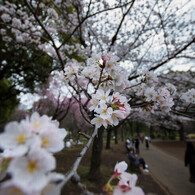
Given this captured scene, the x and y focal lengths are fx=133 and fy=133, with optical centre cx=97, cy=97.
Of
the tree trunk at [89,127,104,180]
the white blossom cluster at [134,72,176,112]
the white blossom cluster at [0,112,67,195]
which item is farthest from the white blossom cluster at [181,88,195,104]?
the white blossom cluster at [0,112,67,195]

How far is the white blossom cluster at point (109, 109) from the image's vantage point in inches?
46.8

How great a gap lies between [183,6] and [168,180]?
23.0ft

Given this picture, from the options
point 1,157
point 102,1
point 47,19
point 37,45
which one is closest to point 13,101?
point 37,45

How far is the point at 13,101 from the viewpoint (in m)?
12.2

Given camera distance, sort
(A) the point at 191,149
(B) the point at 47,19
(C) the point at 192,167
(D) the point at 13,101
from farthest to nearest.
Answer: (D) the point at 13,101 → (B) the point at 47,19 → (A) the point at 191,149 → (C) the point at 192,167

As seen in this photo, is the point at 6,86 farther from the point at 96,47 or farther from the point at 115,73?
the point at 115,73

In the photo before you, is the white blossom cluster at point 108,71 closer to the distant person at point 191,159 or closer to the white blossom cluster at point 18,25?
the distant person at point 191,159

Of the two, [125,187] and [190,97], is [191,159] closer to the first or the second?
[190,97]

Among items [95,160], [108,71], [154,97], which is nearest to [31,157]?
[108,71]

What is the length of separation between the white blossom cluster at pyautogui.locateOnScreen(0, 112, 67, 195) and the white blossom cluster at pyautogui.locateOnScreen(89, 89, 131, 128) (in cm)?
64

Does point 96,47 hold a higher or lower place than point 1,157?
higher

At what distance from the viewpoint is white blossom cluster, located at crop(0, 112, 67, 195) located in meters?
0.44

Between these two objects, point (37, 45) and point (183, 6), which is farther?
point (37, 45)

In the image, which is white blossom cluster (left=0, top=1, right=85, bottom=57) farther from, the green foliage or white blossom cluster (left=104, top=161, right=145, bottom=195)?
white blossom cluster (left=104, top=161, right=145, bottom=195)
